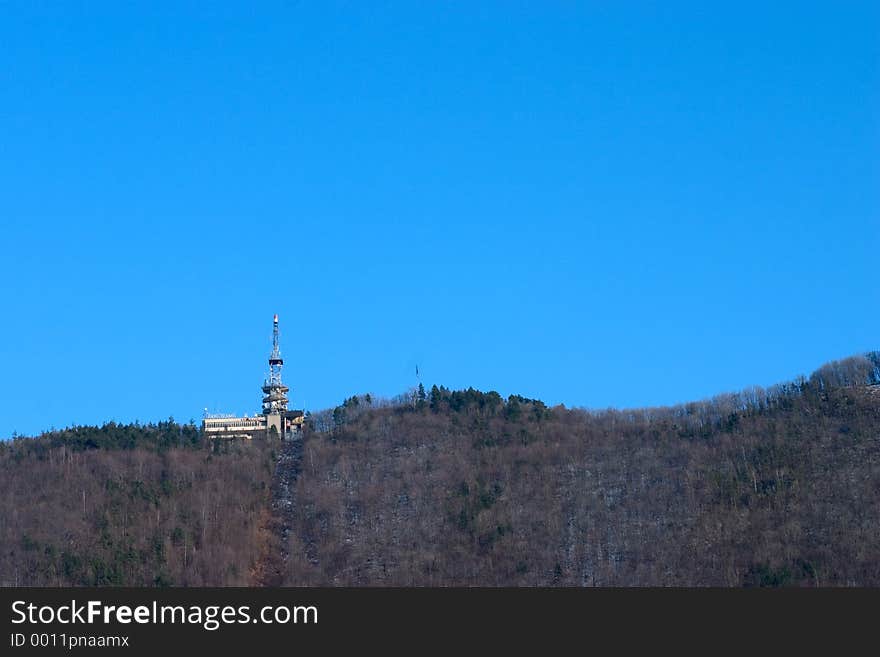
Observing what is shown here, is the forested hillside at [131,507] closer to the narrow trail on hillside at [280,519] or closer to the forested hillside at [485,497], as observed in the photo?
the forested hillside at [485,497]

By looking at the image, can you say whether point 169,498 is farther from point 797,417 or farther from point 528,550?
point 797,417

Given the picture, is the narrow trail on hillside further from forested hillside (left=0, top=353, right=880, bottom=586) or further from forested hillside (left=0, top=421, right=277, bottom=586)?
forested hillside (left=0, top=421, right=277, bottom=586)

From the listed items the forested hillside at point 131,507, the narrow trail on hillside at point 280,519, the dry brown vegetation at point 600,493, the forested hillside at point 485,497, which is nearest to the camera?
the dry brown vegetation at point 600,493

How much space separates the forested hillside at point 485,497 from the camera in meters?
92.3

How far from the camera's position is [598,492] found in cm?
10294

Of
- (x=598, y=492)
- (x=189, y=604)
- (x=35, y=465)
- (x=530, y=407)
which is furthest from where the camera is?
(x=530, y=407)

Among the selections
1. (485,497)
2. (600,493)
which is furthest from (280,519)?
(600,493)

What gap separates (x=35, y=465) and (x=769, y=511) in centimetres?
5533

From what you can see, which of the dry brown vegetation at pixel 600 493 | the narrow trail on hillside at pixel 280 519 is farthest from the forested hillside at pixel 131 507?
the dry brown vegetation at pixel 600 493

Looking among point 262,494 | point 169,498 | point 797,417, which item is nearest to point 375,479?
point 262,494

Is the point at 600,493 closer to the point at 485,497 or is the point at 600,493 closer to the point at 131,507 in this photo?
the point at 485,497

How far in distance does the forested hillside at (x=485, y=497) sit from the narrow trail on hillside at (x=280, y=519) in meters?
0.29

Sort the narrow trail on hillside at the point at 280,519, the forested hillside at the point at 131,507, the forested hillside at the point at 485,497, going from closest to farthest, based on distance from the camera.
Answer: the forested hillside at the point at 485,497 → the forested hillside at the point at 131,507 → the narrow trail on hillside at the point at 280,519

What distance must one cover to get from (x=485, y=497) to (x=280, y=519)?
15042 mm
